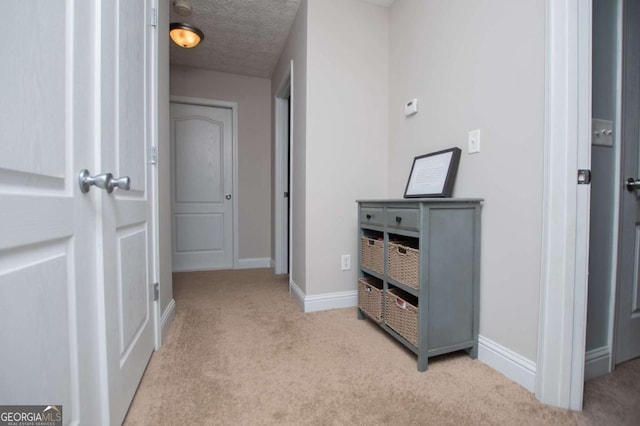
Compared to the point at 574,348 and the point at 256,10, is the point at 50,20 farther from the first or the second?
the point at 256,10

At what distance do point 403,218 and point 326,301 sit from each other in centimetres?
99

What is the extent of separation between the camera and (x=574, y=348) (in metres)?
1.09

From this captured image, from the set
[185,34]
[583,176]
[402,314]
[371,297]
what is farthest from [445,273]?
[185,34]

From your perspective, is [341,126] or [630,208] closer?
[630,208]

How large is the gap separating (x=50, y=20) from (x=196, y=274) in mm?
3023

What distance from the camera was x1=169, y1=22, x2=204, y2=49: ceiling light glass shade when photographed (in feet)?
7.60

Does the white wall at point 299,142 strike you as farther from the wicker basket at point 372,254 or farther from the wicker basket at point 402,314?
the wicker basket at point 402,314

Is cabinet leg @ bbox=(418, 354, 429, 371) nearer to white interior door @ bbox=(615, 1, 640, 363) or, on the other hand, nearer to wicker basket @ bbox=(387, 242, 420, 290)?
wicker basket @ bbox=(387, 242, 420, 290)

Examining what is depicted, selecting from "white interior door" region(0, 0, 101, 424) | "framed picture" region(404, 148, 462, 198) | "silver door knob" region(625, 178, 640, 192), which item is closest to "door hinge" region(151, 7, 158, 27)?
"white interior door" region(0, 0, 101, 424)

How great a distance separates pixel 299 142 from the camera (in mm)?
2309

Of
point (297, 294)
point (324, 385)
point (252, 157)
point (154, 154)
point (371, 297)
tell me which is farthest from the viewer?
point (252, 157)

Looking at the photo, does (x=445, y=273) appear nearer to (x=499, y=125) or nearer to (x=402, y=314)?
(x=402, y=314)

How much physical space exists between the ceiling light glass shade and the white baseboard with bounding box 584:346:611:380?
10.9 feet

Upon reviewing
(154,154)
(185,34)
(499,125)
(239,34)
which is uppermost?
(239,34)
